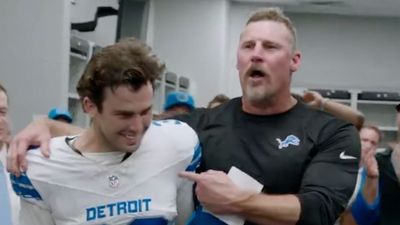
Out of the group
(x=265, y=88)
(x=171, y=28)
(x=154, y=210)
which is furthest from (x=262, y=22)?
(x=171, y=28)

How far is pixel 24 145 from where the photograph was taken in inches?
69.0

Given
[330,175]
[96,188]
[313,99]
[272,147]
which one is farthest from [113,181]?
[313,99]

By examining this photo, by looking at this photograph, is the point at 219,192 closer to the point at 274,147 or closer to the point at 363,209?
the point at 274,147

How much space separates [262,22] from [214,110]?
1.00 ft

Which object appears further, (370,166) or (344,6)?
(344,6)

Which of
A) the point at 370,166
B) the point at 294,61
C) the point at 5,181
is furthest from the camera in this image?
the point at 370,166

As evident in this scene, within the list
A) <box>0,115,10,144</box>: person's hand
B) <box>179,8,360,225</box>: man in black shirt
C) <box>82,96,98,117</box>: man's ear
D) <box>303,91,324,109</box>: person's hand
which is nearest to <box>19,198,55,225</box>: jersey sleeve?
<box>82,96,98,117</box>: man's ear

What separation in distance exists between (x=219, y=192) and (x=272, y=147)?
235mm

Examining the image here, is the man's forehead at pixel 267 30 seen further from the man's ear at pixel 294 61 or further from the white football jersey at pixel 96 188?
the white football jersey at pixel 96 188

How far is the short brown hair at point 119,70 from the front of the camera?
1.64 m

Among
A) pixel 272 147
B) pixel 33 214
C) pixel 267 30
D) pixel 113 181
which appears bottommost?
pixel 33 214

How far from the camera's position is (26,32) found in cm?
400

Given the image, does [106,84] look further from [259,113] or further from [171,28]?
[171,28]

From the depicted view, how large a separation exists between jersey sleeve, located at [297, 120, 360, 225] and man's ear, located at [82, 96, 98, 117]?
0.56m
